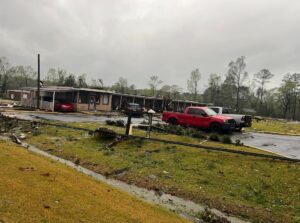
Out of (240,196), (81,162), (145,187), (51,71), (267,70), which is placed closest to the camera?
(240,196)

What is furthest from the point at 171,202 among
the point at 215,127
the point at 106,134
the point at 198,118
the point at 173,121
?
the point at 173,121

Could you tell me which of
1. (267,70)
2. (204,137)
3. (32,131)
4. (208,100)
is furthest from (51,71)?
(204,137)

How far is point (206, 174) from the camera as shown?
1159cm

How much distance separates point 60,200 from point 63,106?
3162 cm

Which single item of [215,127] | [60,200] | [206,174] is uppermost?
[215,127]

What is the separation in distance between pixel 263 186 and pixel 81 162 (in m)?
7.88

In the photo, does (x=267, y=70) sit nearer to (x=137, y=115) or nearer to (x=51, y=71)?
(x=137, y=115)

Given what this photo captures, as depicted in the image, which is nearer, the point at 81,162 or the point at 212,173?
the point at 212,173

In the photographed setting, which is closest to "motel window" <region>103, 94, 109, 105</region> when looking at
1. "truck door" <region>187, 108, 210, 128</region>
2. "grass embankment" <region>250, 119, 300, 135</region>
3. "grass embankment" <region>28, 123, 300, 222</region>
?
"grass embankment" <region>250, 119, 300, 135</region>

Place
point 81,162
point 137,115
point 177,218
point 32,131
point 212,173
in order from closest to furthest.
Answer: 1. point 177,218
2. point 212,173
3. point 81,162
4. point 32,131
5. point 137,115

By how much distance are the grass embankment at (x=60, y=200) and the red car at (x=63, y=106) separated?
28169 millimetres

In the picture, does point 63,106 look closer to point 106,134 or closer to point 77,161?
point 106,134

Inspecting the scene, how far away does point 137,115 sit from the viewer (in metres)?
37.1

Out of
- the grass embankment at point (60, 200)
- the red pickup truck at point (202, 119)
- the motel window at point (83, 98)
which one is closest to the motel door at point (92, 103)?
the motel window at point (83, 98)
